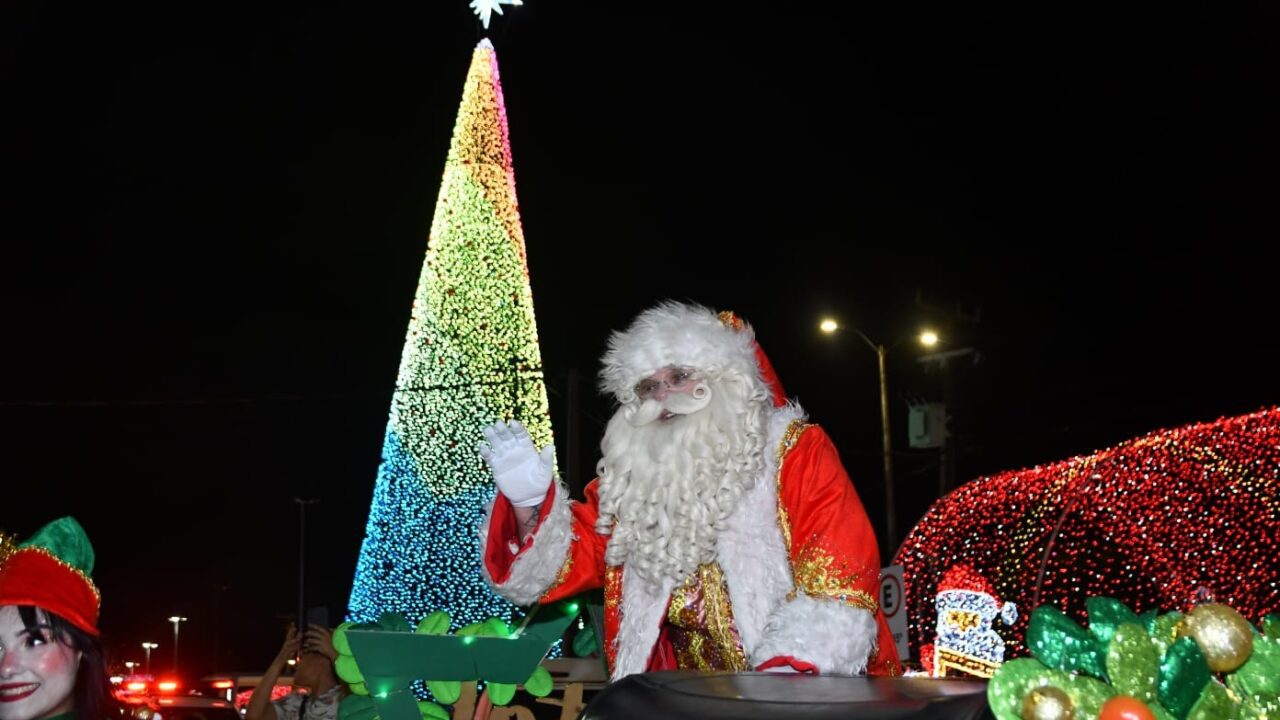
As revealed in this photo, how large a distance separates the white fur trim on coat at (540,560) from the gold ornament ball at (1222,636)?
2.65 metres

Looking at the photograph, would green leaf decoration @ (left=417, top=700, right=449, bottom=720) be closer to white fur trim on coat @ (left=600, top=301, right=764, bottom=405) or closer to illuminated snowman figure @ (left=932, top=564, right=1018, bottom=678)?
white fur trim on coat @ (left=600, top=301, right=764, bottom=405)

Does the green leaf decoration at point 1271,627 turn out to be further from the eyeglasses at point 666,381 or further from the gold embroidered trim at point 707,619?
the eyeglasses at point 666,381

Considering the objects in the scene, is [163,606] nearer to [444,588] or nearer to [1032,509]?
[444,588]

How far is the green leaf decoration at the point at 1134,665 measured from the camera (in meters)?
1.97

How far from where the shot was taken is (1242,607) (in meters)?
9.75

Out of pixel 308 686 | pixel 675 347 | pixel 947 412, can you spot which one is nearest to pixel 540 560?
pixel 675 347

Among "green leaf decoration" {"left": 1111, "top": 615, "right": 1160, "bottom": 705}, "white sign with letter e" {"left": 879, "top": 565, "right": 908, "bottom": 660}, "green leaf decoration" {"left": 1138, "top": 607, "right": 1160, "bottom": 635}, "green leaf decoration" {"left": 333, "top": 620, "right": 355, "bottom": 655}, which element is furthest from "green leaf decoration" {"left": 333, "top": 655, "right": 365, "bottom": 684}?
"white sign with letter e" {"left": 879, "top": 565, "right": 908, "bottom": 660}

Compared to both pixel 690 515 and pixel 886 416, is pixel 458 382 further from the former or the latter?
pixel 690 515

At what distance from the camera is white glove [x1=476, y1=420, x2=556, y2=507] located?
443 cm

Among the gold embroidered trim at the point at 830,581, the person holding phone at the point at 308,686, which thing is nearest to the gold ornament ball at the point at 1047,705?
the gold embroidered trim at the point at 830,581

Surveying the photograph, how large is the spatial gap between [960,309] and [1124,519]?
12348mm

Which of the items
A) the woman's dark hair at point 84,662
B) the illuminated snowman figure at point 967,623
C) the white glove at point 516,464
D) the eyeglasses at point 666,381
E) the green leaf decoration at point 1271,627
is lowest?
the illuminated snowman figure at point 967,623

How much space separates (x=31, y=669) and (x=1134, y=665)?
2592 millimetres

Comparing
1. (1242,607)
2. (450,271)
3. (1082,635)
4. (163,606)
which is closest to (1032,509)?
(1242,607)
